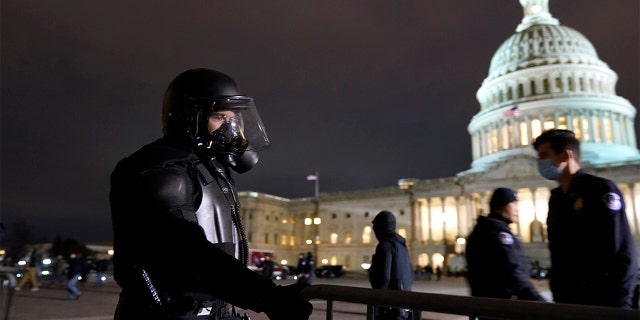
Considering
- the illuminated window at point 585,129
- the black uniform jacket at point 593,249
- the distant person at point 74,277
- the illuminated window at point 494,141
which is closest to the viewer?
the black uniform jacket at point 593,249

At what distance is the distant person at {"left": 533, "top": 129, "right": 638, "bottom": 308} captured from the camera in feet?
12.5

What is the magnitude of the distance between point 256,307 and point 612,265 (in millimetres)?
3117

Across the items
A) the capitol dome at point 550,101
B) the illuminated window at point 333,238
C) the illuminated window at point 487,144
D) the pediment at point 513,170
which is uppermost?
the capitol dome at point 550,101

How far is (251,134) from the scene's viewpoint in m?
3.31

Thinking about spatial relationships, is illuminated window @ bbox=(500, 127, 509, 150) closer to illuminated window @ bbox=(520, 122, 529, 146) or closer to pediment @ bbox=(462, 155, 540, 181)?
illuminated window @ bbox=(520, 122, 529, 146)

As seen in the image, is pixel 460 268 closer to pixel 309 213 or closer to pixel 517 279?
pixel 309 213

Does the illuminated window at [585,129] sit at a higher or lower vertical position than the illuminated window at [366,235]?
higher

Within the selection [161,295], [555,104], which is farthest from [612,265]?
[555,104]

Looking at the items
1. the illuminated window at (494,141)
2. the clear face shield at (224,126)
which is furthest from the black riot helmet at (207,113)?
the illuminated window at (494,141)

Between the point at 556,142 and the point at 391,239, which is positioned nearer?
the point at 556,142

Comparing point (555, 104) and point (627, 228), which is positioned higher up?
point (555, 104)

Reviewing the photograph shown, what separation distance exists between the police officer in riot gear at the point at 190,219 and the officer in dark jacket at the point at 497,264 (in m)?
2.99

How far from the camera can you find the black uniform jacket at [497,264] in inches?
184

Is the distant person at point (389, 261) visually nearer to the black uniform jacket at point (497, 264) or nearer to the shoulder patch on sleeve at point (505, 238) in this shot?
the black uniform jacket at point (497, 264)
